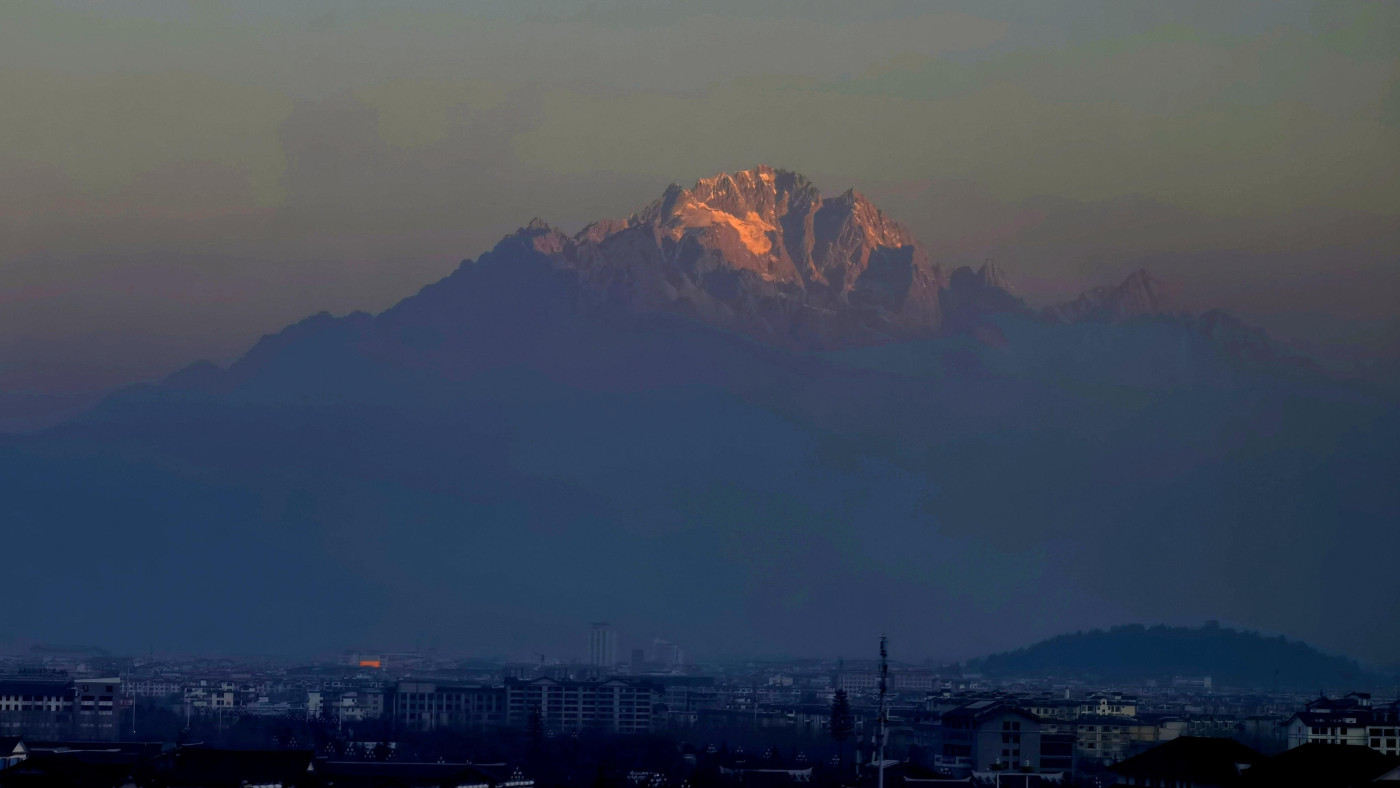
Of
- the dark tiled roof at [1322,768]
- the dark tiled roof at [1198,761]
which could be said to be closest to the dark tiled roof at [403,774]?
the dark tiled roof at [1198,761]

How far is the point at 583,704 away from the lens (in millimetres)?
112625

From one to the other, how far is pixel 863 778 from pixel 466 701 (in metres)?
48.1

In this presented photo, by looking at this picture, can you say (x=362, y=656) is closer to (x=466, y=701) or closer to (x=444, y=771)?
(x=466, y=701)

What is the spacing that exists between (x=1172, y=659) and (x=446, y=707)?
83776 millimetres

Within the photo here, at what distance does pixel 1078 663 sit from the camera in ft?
615

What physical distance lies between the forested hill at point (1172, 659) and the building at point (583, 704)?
70.5m

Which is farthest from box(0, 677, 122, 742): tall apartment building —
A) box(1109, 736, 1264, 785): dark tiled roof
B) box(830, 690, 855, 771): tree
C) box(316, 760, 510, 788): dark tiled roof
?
box(1109, 736, 1264, 785): dark tiled roof

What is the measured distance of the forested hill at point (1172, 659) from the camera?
581 feet

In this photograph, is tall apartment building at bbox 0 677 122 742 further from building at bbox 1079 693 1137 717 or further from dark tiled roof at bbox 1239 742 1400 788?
dark tiled roof at bbox 1239 742 1400 788

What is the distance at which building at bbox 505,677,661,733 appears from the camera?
110 m

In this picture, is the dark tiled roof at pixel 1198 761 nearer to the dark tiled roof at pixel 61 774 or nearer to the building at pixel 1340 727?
the building at pixel 1340 727

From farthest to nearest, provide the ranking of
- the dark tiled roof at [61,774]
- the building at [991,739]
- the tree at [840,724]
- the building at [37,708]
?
the building at [37,708] → the tree at [840,724] → the building at [991,739] → the dark tiled roof at [61,774]

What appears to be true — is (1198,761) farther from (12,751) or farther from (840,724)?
(840,724)

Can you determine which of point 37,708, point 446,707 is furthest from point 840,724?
point 37,708
